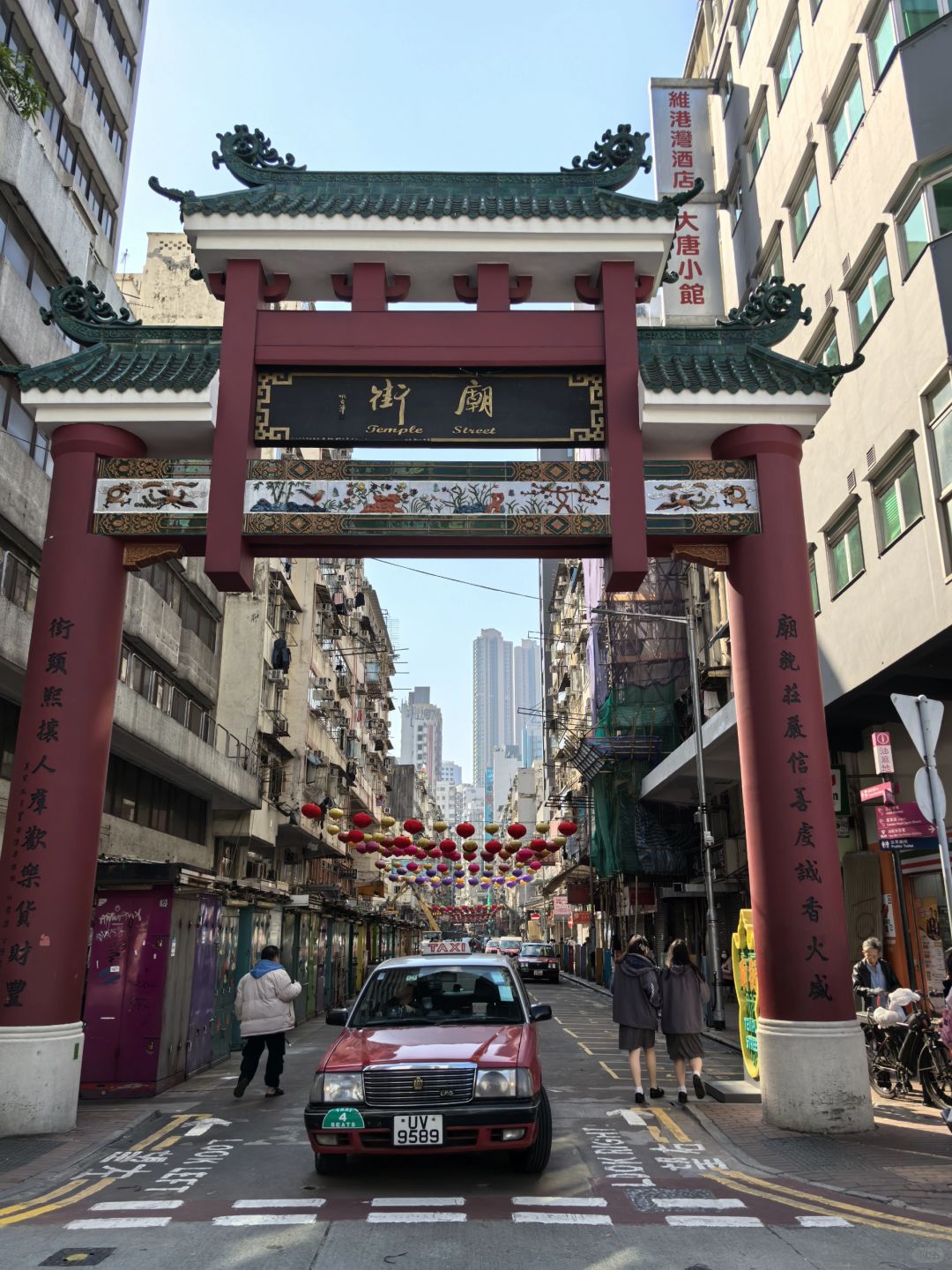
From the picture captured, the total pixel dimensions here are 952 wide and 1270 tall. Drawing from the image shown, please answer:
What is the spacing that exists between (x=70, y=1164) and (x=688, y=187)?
2508 cm

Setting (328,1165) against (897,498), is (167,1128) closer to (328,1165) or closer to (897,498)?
(328,1165)

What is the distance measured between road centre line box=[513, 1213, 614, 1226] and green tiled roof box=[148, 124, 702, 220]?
11080 mm

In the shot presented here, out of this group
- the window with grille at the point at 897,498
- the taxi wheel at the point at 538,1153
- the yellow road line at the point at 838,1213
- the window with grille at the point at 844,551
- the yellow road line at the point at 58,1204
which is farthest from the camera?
the window with grille at the point at 844,551

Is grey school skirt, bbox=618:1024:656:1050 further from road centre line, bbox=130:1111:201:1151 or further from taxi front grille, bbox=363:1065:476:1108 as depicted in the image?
taxi front grille, bbox=363:1065:476:1108

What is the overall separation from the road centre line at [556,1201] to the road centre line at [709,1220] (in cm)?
56

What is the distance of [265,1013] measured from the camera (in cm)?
1199

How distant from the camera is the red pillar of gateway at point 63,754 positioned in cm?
1078

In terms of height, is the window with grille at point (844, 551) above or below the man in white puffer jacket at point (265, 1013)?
above

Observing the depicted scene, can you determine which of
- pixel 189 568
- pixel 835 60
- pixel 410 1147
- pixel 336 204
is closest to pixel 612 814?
pixel 189 568

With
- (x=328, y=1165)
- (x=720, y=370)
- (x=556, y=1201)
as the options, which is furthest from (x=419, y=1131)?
(x=720, y=370)

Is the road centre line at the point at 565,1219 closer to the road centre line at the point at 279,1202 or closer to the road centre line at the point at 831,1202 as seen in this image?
the road centre line at the point at 279,1202

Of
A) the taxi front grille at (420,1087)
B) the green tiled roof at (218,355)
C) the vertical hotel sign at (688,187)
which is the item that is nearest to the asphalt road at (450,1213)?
the taxi front grille at (420,1087)

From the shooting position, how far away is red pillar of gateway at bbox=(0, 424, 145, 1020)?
10781 millimetres

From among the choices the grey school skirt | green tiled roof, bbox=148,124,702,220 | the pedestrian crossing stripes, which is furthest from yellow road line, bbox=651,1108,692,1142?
green tiled roof, bbox=148,124,702,220
